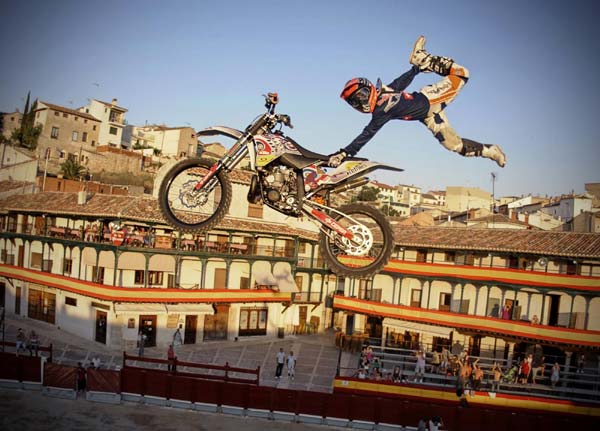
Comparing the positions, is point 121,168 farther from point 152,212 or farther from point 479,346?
point 479,346

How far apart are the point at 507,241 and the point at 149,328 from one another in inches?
953

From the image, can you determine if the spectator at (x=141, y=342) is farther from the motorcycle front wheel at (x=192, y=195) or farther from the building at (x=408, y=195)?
the building at (x=408, y=195)

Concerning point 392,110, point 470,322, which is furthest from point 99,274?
point 392,110

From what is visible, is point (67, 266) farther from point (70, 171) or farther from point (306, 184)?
point (306, 184)

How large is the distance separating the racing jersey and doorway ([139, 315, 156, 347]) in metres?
30.0

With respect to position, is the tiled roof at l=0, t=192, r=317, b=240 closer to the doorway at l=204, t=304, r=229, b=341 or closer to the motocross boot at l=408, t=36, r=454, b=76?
the doorway at l=204, t=304, r=229, b=341

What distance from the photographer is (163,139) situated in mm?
98375

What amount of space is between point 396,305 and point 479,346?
5.85 meters

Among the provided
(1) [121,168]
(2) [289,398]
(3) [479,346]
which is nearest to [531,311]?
(3) [479,346]

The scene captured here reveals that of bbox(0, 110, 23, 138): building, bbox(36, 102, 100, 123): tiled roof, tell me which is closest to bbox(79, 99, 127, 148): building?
bbox(36, 102, 100, 123): tiled roof

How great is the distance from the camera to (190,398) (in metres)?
27.4

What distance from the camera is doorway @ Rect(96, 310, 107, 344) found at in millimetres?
38062

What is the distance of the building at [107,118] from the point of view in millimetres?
89188

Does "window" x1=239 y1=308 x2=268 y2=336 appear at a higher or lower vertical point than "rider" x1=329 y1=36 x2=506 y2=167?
lower
